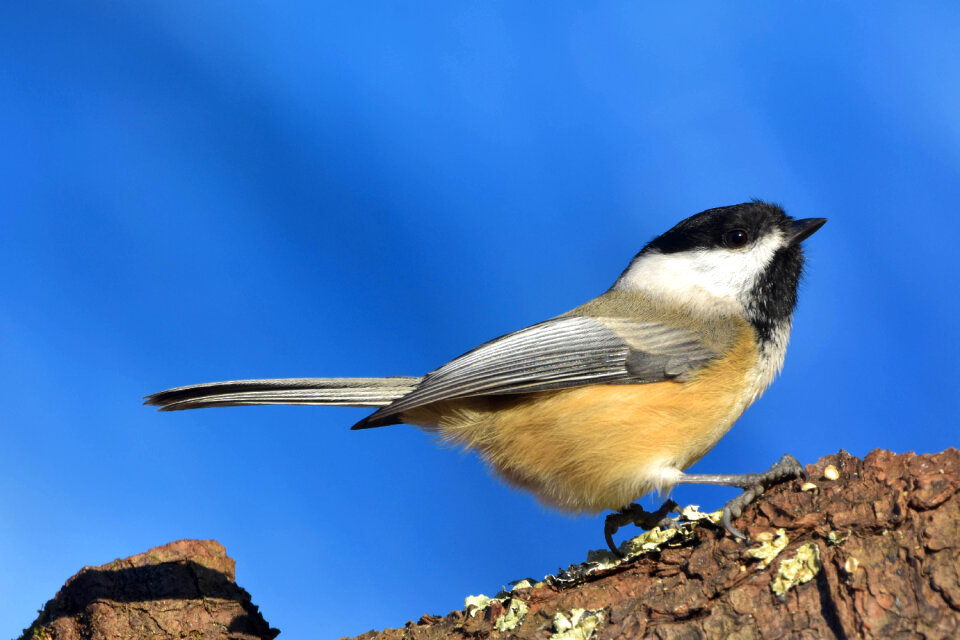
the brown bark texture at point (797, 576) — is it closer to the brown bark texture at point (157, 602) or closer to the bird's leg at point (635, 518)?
the bird's leg at point (635, 518)

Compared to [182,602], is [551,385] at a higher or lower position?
higher

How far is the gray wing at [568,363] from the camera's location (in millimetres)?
2273

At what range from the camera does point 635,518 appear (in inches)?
97.1

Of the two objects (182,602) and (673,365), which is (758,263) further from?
(182,602)

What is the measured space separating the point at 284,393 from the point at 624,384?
1.10 meters

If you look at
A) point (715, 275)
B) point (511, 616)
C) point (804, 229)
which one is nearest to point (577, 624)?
point (511, 616)

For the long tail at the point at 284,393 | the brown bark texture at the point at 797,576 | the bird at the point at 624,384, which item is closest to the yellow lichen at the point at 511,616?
the brown bark texture at the point at 797,576

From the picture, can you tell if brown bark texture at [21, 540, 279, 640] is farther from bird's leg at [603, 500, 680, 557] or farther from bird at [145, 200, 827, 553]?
bird's leg at [603, 500, 680, 557]

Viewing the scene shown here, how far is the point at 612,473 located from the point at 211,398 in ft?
4.23

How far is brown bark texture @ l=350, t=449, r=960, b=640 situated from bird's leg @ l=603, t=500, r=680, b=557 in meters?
0.58

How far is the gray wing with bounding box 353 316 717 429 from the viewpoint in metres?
2.27

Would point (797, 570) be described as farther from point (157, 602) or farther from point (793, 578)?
point (157, 602)

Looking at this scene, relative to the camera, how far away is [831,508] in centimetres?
160

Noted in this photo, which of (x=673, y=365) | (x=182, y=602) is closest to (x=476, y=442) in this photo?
(x=673, y=365)
